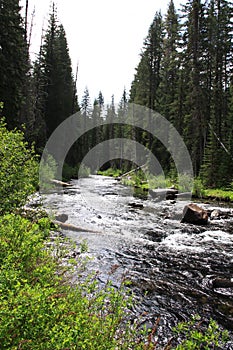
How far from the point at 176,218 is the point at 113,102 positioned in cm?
7273

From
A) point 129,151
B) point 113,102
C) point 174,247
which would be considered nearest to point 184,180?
point 174,247

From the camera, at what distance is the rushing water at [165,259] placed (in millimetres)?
4734

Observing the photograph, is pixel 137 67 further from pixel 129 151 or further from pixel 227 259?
pixel 227 259

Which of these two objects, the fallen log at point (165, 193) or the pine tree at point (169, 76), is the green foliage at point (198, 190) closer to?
the fallen log at point (165, 193)

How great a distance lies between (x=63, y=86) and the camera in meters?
38.5

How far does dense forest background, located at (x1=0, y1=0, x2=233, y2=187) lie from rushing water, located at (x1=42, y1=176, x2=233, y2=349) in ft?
22.9

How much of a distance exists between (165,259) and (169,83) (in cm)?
3109

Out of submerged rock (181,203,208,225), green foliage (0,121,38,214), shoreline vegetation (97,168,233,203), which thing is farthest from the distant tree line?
green foliage (0,121,38,214)

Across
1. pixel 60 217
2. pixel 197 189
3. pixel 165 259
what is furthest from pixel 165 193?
pixel 165 259

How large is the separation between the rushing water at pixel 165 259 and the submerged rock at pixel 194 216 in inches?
13.8

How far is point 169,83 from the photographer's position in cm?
3412

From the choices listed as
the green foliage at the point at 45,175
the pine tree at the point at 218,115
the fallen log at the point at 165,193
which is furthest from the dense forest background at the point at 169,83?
the fallen log at the point at 165,193

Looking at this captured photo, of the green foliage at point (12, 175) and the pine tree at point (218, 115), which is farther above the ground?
the pine tree at point (218, 115)

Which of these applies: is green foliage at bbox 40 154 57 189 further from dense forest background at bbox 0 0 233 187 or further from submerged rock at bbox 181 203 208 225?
submerged rock at bbox 181 203 208 225
